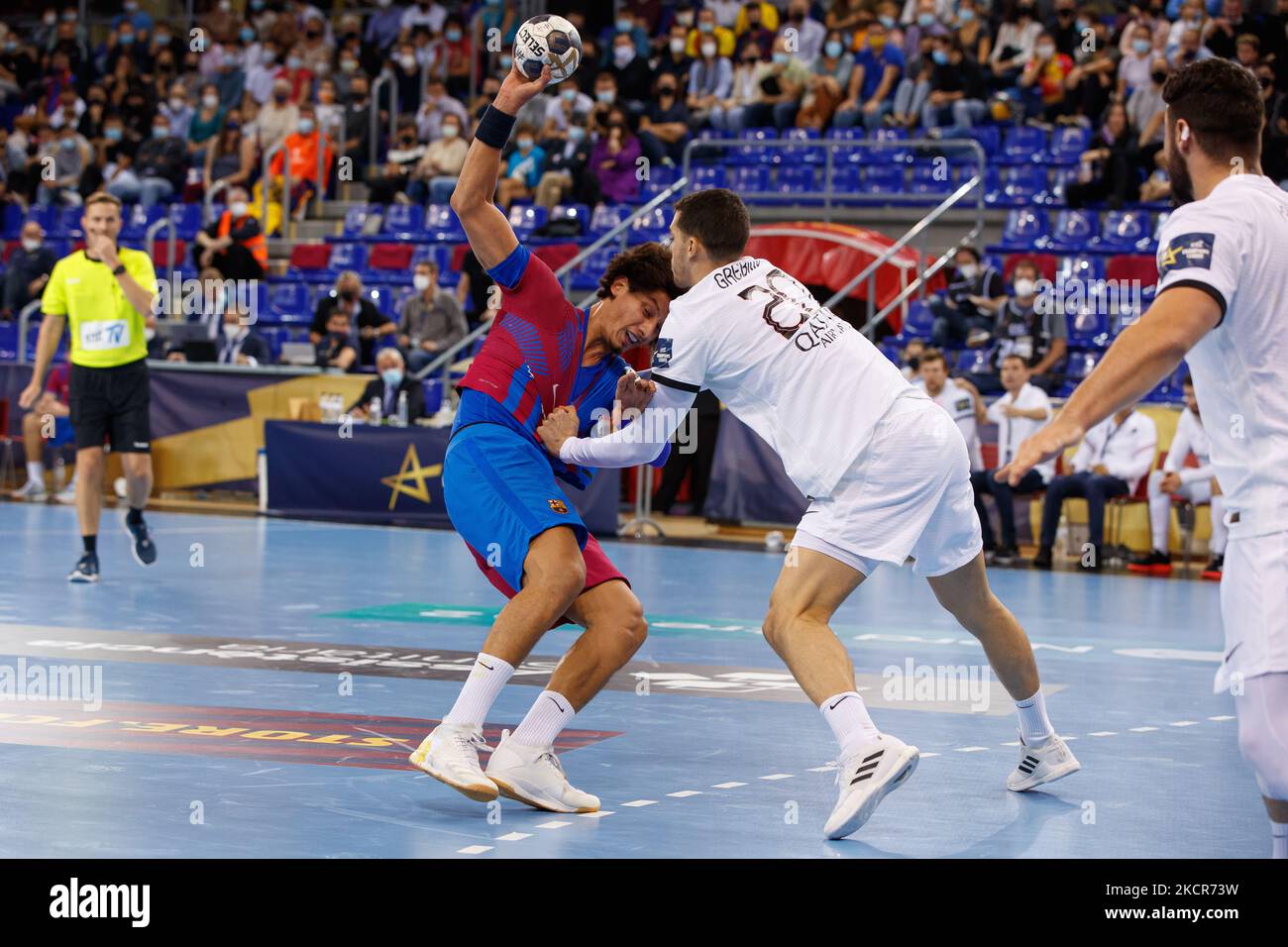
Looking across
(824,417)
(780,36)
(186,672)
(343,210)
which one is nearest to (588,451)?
(824,417)

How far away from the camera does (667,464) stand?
61.8ft

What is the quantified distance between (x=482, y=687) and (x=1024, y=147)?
16474 mm

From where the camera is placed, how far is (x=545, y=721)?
5.72 m

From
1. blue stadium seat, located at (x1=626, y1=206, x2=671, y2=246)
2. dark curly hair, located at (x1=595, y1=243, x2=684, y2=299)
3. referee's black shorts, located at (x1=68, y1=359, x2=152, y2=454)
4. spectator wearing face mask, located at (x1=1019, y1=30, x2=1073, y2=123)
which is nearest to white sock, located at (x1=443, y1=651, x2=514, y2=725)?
dark curly hair, located at (x1=595, y1=243, x2=684, y2=299)

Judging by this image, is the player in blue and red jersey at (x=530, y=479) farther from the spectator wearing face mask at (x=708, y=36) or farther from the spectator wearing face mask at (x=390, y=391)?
the spectator wearing face mask at (x=708, y=36)

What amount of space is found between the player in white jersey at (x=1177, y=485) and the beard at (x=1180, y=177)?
11.4 metres

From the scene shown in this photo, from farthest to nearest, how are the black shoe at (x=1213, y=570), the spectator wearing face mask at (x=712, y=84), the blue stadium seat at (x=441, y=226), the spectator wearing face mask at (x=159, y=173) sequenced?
the spectator wearing face mask at (x=159, y=173) → the blue stadium seat at (x=441, y=226) → the spectator wearing face mask at (x=712, y=84) → the black shoe at (x=1213, y=570)

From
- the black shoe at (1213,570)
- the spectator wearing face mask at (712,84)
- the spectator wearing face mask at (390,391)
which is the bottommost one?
the black shoe at (1213,570)

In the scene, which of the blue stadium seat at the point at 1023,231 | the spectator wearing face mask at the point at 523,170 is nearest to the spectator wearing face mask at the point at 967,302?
the blue stadium seat at the point at 1023,231

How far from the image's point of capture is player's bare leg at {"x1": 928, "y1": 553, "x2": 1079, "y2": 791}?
19.3ft

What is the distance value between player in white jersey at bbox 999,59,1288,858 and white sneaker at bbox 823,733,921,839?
4.14 feet

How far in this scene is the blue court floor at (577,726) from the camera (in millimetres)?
5234

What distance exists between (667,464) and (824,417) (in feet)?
43.6
